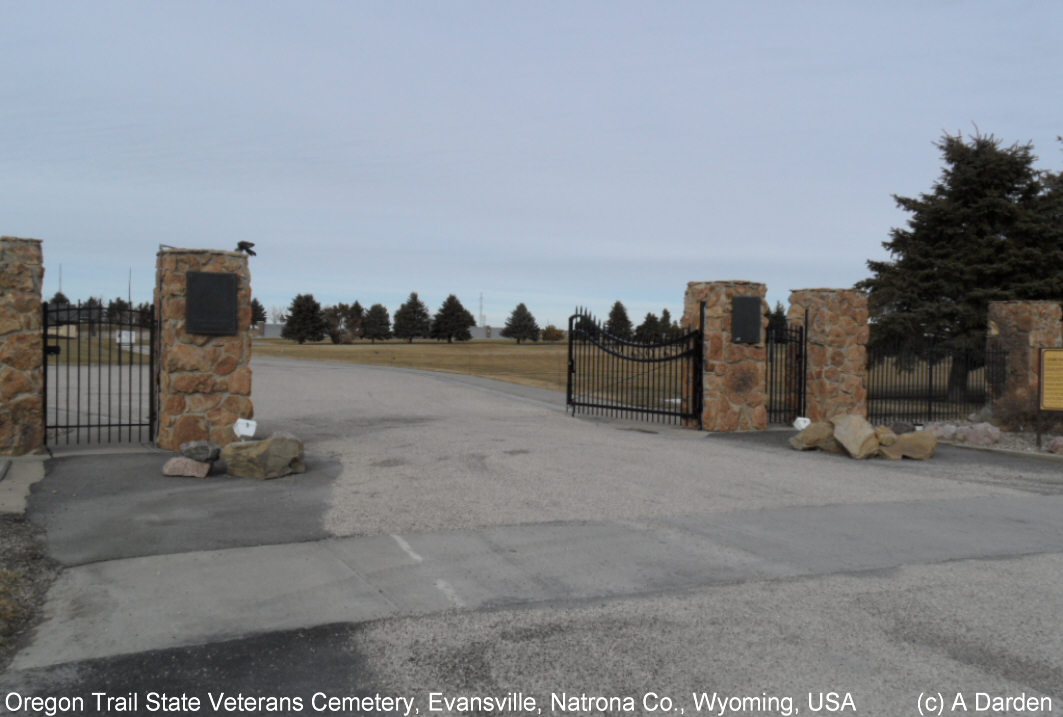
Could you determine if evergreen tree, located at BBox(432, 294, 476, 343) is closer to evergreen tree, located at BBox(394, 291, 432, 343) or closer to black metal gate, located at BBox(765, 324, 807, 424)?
evergreen tree, located at BBox(394, 291, 432, 343)

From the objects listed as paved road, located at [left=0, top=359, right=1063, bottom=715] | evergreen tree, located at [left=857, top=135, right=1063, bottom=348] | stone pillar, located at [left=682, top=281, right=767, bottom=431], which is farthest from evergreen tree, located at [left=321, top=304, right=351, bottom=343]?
paved road, located at [left=0, top=359, right=1063, bottom=715]

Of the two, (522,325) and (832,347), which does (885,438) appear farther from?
(522,325)

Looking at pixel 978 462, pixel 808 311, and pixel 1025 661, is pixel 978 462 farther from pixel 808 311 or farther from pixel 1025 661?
pixel 1025 661

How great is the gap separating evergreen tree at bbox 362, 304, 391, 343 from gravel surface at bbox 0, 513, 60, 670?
94.4 meters

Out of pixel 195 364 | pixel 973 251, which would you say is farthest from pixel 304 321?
Result: pixel 195 364

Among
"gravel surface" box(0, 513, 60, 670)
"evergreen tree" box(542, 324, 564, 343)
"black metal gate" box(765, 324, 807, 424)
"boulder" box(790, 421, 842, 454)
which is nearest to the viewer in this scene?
"gravel surface" box(0, 513, 60, 670)

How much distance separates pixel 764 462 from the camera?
38.2 feet

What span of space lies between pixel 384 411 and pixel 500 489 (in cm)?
854

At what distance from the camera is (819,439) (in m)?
12.8

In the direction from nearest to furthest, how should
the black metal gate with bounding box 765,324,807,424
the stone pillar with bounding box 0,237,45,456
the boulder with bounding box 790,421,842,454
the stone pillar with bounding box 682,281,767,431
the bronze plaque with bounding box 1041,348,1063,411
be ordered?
the stone pillar with bounding box 0,237,45,456
the boulder with bounding box 790,421,842,454
the bronze plaque with bounding box 1041,348,1063,411
the stone pillar with bounding box 682,281,767,431
the black metal gate with bounding box 765,324,807,424

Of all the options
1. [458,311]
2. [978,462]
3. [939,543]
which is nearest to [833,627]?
[939,543]

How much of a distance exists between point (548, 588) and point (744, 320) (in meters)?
10.6

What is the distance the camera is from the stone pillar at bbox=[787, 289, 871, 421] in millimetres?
17000

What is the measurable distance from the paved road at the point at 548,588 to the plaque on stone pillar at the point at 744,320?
182 inches
